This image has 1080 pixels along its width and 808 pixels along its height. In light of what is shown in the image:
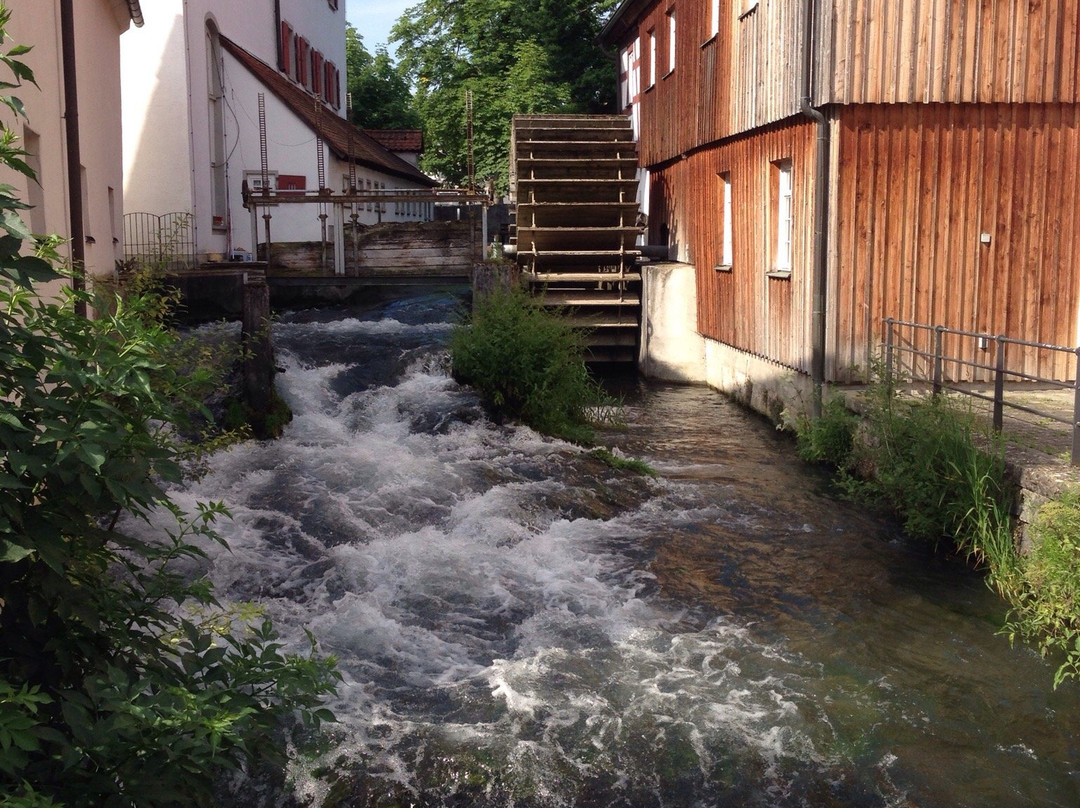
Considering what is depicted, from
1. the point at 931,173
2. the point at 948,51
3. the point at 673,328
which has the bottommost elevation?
the point at 673,328

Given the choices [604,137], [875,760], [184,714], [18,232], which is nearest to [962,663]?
[875,760]

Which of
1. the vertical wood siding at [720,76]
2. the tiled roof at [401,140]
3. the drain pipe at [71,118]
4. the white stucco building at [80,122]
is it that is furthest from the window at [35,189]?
the tiled roof at [401,140]

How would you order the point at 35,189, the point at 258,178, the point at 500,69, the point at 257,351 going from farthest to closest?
1. the point at 500,69
2. the point at 258,178
3. the point at 257,351
4. the point at 35,189

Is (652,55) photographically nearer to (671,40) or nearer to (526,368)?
(671,40)

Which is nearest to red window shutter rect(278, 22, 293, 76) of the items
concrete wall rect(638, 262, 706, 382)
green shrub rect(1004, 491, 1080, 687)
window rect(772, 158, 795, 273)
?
concrete wall rect(638, 262, 706, 382)

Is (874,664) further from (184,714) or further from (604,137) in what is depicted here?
(604,137)

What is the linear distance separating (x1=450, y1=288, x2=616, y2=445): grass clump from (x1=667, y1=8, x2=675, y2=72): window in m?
7.48

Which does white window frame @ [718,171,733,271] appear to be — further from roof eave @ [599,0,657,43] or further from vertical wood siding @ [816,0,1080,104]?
roof eave @ [599,0,657,43]

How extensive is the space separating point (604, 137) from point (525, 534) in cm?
1269

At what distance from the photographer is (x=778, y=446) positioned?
11398 mm

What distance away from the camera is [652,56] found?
20109 mm

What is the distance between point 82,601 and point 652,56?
18.6 m

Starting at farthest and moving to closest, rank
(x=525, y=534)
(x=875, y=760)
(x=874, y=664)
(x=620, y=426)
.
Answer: (x=620, y=426)
(x=525, y=534)
(x=874, y=664)
(x=875, y=760)

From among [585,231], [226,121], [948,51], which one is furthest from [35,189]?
[226,121]
